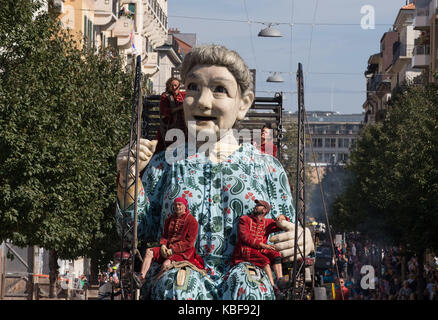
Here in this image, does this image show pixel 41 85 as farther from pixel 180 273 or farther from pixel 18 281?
pixel 180 273

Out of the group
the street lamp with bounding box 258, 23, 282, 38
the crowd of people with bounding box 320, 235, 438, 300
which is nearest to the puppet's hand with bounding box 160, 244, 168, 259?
the crowd of people with bounding box 320, 235, 438, 300

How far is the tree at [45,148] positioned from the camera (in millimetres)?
20625

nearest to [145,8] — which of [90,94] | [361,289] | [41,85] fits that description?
[361,289]

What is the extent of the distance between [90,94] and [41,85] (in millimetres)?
5807

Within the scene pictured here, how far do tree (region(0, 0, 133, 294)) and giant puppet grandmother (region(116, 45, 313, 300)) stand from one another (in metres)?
11.4

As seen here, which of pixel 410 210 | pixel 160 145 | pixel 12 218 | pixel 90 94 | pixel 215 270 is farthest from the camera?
pixel 410 210

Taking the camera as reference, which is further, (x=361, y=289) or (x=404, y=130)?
(x=404, y=130)

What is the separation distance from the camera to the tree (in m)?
20.6

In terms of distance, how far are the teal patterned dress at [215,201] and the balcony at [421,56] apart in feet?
176

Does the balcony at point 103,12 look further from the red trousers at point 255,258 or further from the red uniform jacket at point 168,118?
the red trousers at point 255,258

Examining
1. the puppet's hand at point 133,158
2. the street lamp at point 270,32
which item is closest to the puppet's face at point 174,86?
the puppet's hand at point 133,158

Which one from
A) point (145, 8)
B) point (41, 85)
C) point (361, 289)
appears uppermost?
point (145, 8)

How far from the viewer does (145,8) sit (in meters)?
72.7

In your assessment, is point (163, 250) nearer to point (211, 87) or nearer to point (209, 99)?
point (209, 99)
